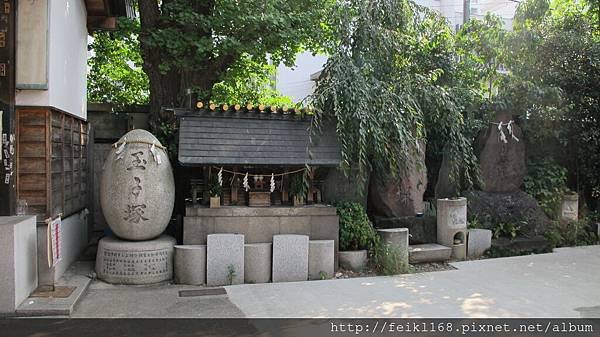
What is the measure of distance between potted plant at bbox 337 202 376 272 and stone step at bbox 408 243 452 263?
2.98ft

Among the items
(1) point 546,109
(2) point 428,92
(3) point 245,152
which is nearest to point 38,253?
(3) point 245,152

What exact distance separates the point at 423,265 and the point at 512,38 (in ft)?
21.2

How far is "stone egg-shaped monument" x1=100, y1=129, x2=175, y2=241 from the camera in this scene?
7.48 meters

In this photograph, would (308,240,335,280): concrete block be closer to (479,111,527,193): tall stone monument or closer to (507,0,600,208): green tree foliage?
(479,111,527,193): tall stone monument

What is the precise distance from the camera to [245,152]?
798 cm

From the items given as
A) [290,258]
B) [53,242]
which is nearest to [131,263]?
[53,242]

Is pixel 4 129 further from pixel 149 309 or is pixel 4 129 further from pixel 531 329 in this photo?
pixel 531 329

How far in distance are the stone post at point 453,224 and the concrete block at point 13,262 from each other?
7257 millimetres

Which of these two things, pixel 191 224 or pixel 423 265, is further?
pixel 423 265

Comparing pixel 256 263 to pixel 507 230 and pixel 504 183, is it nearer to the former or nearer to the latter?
pixel 507 230

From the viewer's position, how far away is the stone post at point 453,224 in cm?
957

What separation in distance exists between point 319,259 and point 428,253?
2.35 metres

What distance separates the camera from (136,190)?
7.48 m

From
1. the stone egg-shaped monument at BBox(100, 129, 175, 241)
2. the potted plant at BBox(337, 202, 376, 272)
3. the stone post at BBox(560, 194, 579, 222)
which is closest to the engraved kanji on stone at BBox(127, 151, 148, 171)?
the stone egg-shaped monument at BBox(100, 129, 175, 241)
